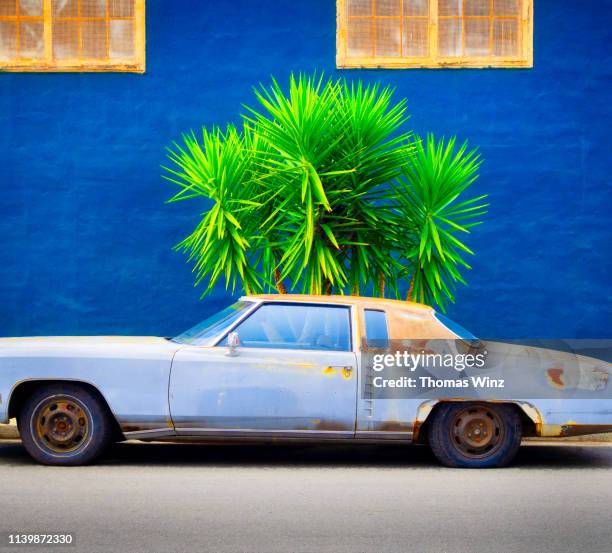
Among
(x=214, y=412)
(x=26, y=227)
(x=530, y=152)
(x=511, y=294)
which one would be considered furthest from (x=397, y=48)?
(x=214, y=412)

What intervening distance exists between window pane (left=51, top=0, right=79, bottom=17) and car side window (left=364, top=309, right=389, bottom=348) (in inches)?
304

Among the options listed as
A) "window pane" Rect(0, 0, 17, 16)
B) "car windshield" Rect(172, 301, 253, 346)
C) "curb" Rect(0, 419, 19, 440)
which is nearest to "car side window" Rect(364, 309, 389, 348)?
"car windshield" Rect(172, 301, 253, 346)

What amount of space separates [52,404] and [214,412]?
1246mm

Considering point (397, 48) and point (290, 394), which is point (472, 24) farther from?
point (290, 394)

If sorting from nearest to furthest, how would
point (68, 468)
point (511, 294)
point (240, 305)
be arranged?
point (68, 468), point (240, 305), point (511, 294)

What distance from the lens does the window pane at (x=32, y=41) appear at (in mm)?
13812

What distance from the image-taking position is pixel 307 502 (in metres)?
6.62

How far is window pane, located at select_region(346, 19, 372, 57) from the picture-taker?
13.7m

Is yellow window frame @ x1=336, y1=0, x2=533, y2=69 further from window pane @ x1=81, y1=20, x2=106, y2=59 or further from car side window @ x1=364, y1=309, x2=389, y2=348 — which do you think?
car side window @ x1=364, y1=309, x2=389, y2=348

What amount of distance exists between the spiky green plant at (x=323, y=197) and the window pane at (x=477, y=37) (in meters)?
3.14

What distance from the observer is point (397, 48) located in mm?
13742

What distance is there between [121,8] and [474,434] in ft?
27.8

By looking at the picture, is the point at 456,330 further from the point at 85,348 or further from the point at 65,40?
the point at 65,40

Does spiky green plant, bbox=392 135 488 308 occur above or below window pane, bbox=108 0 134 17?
below
